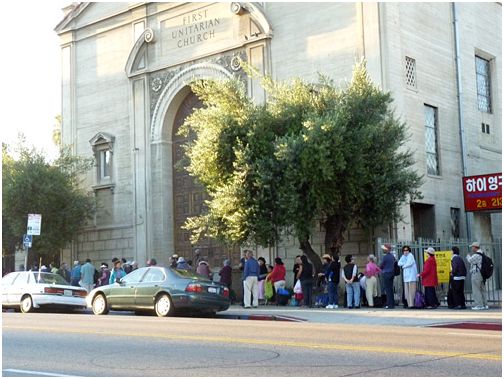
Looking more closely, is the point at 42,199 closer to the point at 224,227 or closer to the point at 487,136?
the point at 224,227

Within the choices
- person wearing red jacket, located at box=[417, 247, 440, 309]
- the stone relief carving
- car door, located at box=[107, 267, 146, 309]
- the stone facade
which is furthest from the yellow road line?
the stone relief carving

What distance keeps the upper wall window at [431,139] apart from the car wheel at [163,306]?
12.0m

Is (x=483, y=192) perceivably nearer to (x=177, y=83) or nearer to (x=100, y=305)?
(x=100, y=305)

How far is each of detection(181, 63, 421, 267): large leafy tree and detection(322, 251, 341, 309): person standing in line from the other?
68.0 inches

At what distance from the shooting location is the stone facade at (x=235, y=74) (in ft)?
90.1

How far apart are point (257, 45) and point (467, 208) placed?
9.92m

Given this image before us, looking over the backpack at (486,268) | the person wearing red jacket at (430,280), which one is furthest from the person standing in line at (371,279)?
the backpack at (486,268)

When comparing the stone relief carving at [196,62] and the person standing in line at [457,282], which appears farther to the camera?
the stone relief carving at [196,62]

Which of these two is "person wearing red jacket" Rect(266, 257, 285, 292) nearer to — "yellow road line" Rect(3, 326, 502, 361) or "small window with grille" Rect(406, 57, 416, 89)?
"small window with grille" Rect(406, 57, 416, 89)

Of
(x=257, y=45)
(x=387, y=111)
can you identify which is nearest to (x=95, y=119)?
(x=257, y=45)

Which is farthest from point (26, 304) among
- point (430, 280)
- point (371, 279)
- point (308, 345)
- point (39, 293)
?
point (308, 345)

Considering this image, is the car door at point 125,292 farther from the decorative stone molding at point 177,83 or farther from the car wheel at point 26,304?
the decorative stone molding at point 177,83

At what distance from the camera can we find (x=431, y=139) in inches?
1128

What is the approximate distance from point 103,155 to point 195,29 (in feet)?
24.1
